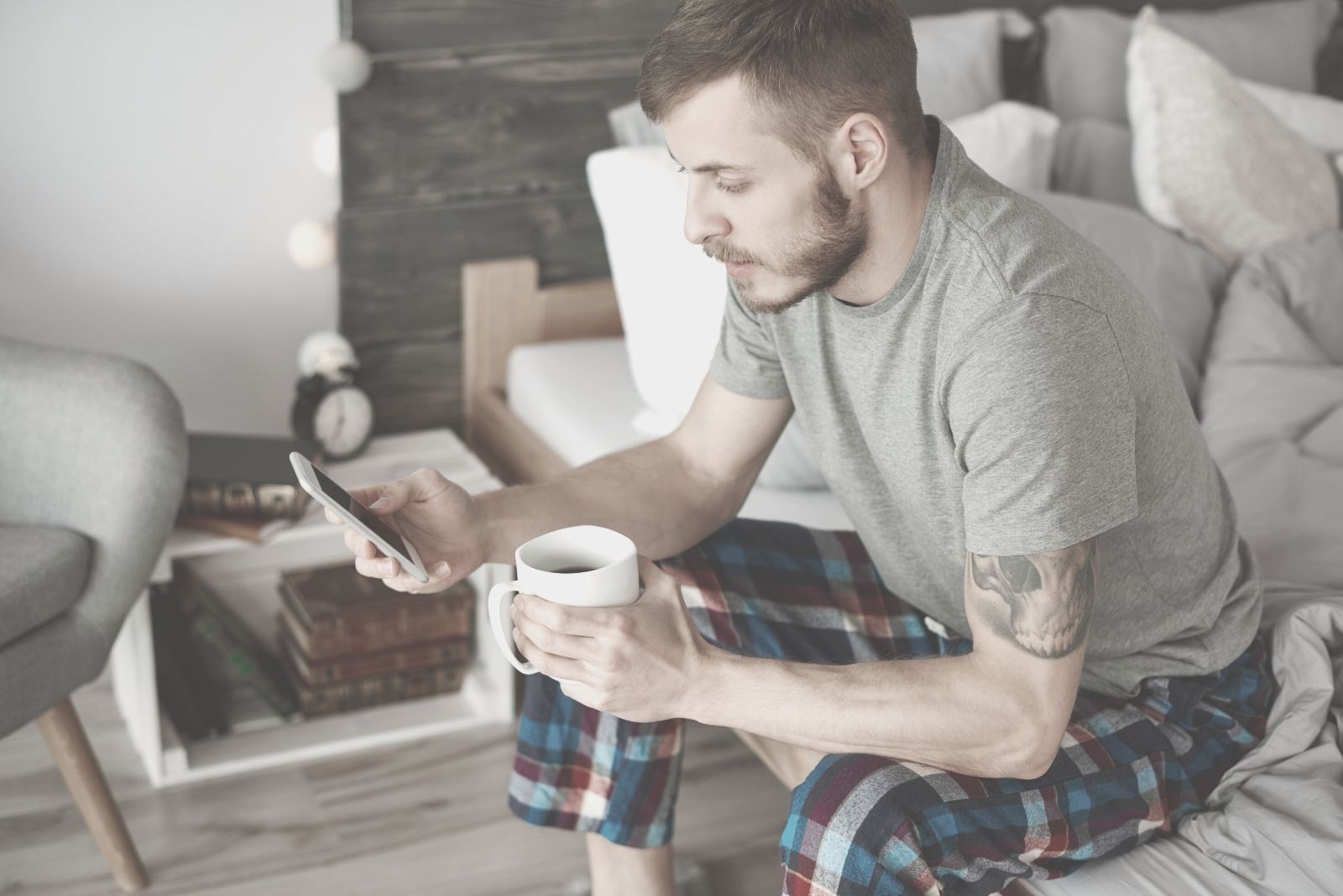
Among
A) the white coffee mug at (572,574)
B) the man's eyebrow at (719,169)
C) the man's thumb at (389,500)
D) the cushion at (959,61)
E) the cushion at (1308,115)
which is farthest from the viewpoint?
the cushion at (1308,115)

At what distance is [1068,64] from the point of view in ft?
7.76

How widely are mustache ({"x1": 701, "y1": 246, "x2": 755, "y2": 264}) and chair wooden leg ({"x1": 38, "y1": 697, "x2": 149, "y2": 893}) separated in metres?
0.95

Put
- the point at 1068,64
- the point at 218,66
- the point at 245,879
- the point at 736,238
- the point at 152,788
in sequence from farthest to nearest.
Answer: the point at 1068,64
the point at 218,66
the point at 152,788
the point at 245,879
the point at 736,238

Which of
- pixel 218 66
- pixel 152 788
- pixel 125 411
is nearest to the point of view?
pixel 125 411

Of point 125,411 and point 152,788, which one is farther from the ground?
point 125,411

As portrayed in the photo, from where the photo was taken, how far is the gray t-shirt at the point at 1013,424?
1021 mm

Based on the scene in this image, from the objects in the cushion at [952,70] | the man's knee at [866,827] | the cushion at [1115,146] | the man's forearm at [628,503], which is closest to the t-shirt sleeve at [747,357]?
the man's forearm at [628,503]

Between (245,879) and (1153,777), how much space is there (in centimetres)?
111

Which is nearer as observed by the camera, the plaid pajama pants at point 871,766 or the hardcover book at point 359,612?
the plaid pajama pants at point 871,766

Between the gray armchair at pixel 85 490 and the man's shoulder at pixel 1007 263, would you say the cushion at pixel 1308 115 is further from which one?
the gray armchair at pixel 85 490

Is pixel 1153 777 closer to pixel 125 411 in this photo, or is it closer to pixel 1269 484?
pixel 1269 484

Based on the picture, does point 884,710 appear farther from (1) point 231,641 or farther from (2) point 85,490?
(1) point 231,641

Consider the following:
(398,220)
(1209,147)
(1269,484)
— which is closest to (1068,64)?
(1209,147)

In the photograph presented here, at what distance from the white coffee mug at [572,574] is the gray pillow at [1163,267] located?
1163 millimetres
